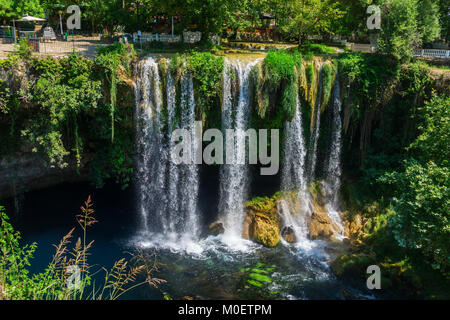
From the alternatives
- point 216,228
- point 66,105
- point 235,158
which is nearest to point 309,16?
point 235,158

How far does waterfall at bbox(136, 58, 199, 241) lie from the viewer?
18000 millimetres

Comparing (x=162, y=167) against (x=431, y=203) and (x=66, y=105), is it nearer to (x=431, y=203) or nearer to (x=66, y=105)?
(x=66, y=105)

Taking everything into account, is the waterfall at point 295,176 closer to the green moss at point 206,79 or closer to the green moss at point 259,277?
the green moss at point 259,277

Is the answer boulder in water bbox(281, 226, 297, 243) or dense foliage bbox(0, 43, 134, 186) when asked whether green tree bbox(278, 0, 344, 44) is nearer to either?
dense foliage bbox(0, 43, 134, 186)

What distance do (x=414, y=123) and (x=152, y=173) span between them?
46.0 feet

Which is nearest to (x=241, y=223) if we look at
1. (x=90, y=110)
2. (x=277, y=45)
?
(x=90, y=110)

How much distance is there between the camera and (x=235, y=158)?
19.5 metres

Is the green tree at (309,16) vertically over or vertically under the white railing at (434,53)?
over

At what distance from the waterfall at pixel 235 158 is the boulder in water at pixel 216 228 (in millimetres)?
258

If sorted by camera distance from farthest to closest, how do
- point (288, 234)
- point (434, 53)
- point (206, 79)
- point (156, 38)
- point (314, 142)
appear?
point (156, 38) → point (434, 53) → point (314, 142) → point (288, 234) → point (206, 79)

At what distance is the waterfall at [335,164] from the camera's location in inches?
795

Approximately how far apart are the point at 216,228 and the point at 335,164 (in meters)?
7.49

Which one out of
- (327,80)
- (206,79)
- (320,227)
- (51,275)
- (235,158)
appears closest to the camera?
(51,275)

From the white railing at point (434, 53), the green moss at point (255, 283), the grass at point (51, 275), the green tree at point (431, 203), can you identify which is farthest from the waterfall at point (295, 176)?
the grass at point (51, 275)
